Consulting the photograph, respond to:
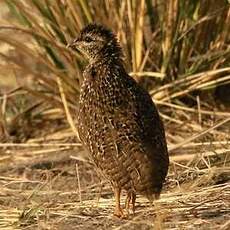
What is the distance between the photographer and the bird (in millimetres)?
4535

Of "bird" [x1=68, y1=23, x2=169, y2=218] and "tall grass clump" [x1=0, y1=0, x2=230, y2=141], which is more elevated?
"tall grass clump" [x1=0, y1=0, x2=230, y2=141]

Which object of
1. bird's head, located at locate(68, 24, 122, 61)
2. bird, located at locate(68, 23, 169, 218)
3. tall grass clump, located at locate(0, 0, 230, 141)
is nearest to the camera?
bird, located at locate(68, 23, 169, 218)

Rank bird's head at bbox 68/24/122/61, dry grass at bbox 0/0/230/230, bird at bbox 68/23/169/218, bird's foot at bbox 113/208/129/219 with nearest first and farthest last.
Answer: bird at bbox 68/23/169/218 < bird's foot at bbox 113/208/129/219 < bird's head at bbox 68/24/122/61 < dry grass at bbox 0/0/230/230

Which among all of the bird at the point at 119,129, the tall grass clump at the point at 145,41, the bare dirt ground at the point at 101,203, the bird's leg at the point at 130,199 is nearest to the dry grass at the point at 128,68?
the tall grass clump at the point at 145,41

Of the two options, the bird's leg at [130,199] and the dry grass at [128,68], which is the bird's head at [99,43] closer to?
the bird's leg at [130,199]

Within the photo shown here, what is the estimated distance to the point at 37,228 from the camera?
4754 mm

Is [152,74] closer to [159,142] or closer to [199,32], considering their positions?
[199,32]

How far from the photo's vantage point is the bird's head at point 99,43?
199 inches

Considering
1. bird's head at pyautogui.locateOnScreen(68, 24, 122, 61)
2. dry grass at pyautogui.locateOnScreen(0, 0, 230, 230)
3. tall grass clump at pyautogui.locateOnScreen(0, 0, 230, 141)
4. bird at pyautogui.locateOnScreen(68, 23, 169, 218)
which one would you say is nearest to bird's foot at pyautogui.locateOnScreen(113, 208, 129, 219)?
bird at pyautogui.locateOnScreen(68, 23, 169, 218)

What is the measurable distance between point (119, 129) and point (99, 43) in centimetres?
67

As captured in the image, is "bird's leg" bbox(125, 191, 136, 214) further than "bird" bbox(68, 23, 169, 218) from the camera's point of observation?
Yes

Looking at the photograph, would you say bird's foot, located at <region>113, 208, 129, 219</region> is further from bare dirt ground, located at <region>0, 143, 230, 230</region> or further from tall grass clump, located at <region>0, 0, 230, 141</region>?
tall grass clump, located at <region>0, 0, 230, 141</region>

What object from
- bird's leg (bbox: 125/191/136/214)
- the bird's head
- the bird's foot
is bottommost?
the bird's foot

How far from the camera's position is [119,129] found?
4613 millimetres
